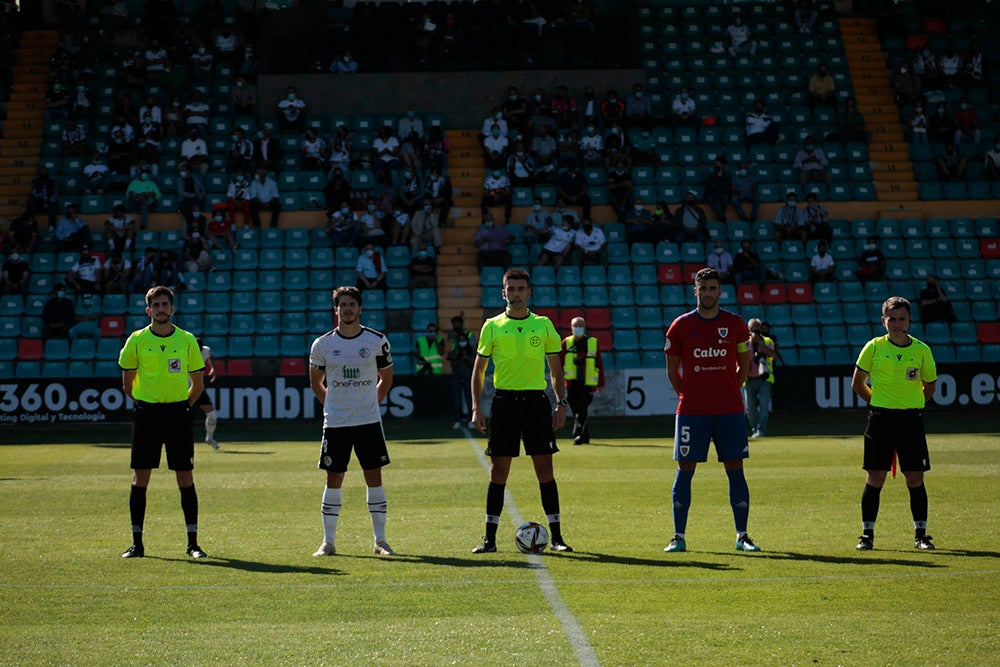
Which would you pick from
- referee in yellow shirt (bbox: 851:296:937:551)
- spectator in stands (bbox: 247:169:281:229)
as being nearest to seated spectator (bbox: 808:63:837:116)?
spectator in stands (bbox: 247:169:281:229)

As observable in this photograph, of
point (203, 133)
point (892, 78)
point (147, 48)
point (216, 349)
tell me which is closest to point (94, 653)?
point (216, 349)

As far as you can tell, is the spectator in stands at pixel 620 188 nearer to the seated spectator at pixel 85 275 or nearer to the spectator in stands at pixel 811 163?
the spectator in stands at pixel 811 163

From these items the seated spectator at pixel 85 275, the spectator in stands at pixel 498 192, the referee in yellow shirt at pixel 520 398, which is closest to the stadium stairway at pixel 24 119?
the seated spectator at pixel 85 275

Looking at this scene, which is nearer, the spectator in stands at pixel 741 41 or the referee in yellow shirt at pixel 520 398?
the referee in yellow shirt at pixel 520 398

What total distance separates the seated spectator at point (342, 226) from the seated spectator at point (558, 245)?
462cm

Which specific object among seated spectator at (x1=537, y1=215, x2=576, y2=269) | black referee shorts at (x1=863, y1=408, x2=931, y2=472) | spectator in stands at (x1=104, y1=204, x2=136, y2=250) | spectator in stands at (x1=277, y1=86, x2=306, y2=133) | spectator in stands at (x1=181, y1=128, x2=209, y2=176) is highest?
spectator in stands at (x1=277, y1=86, x2=306, y2=133)

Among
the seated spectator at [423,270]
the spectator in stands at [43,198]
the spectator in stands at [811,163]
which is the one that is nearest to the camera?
the seated spectator at [423,270]

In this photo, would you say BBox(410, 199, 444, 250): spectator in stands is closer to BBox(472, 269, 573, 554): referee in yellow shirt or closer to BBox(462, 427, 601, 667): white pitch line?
BBox(472, 269, 573, 554): referee in yellow shirt

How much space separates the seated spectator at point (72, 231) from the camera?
1273 inches

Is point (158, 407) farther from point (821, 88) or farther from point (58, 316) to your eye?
point (821, 88)

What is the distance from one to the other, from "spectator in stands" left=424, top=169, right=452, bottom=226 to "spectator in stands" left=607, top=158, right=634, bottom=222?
13.5 feet

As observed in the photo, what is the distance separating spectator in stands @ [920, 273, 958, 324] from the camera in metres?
31.4

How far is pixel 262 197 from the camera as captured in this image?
110 feet

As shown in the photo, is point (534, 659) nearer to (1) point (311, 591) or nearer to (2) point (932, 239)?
(1) point (311, 591)
